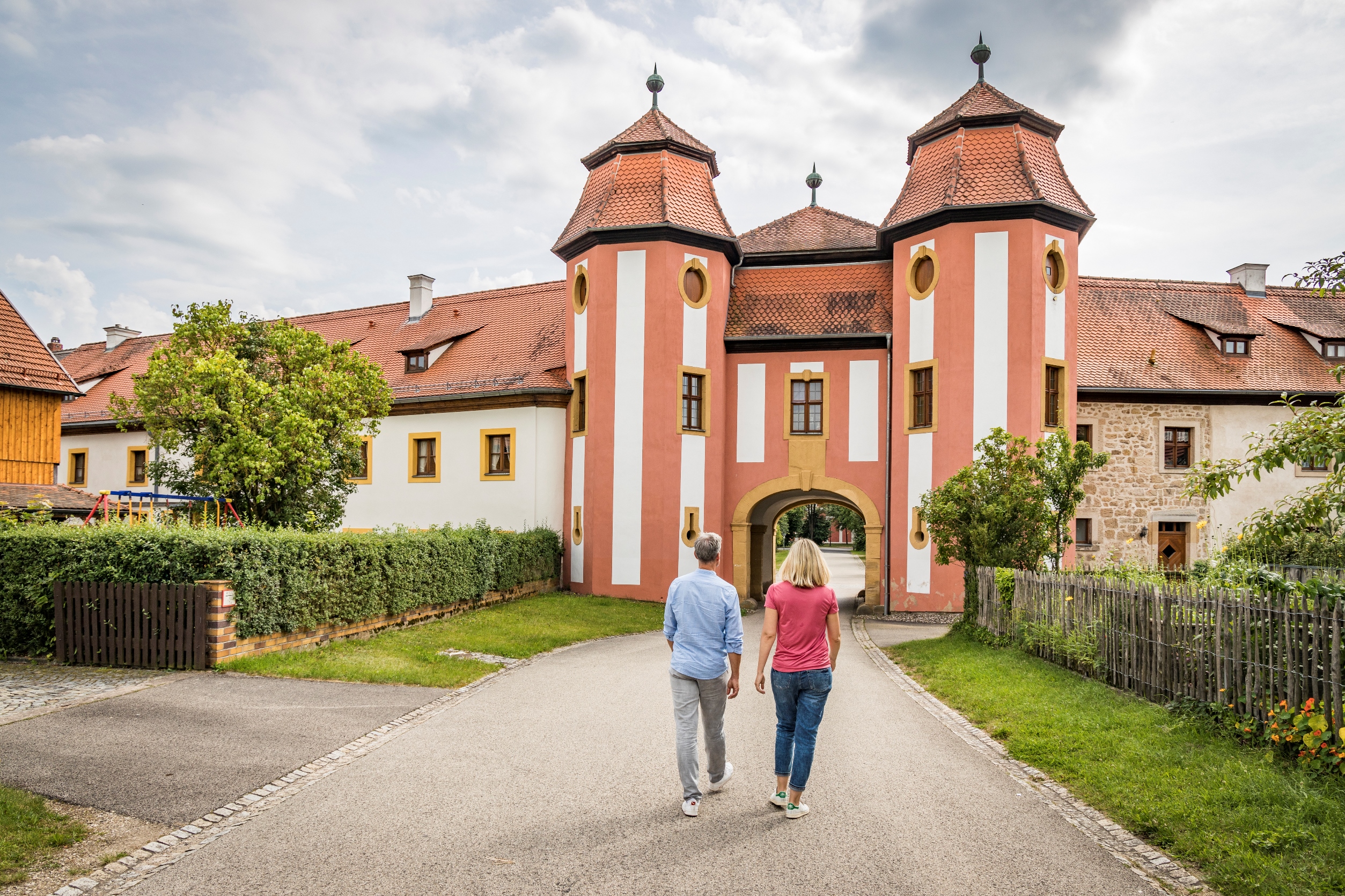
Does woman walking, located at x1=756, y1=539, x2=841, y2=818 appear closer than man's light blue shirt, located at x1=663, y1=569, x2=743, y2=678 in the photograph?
Yes

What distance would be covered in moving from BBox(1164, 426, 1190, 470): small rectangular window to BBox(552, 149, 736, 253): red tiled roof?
1395cm

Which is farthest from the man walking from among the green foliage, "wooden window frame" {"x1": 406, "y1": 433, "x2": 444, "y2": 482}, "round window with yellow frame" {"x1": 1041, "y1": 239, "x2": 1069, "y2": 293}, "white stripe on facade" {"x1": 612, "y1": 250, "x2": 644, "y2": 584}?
"wooden window frame" {"x1": 406, "y1": 433, "x2": 444, "y2": 482}

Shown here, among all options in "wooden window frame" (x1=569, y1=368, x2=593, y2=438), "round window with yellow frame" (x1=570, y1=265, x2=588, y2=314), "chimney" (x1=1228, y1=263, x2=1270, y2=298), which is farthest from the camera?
"chimney" (x1=1228, y1=263, x2=1270, y2=298)

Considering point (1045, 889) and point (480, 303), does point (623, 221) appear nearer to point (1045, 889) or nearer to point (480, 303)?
point (480, 303)

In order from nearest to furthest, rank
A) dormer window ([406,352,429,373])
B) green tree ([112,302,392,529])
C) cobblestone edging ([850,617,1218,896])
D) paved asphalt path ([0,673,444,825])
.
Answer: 1. cobblestone edging ([850,617,1218,896])
2. paved asphalt path ([0,673,444,825])
3. green tree ([112,302,392,529])
4. dormer window ([406,352,429,373])

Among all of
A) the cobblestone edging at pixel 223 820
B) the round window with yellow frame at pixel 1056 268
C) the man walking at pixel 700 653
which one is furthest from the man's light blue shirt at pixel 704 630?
the round window with yellow frame at pixel 1056 268

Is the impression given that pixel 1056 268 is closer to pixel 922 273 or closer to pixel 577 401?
pixel 922 273

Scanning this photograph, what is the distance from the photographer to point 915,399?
21484mm

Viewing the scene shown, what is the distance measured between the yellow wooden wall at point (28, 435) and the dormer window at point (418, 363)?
30.6 feet

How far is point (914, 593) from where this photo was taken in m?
20.6

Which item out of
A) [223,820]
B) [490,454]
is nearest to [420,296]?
[490,454]

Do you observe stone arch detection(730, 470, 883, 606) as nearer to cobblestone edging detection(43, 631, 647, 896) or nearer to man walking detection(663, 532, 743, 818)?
cobblestone edging detection(43, 631, 647, 896)

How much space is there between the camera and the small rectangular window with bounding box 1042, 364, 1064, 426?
67.8 ft

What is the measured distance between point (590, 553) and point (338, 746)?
47.2 ft
